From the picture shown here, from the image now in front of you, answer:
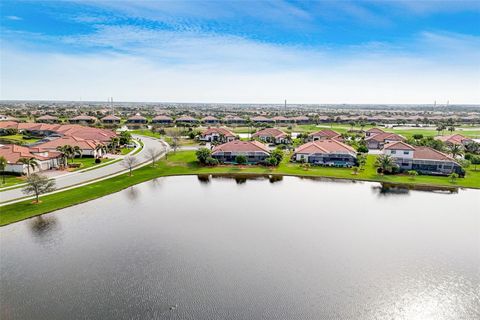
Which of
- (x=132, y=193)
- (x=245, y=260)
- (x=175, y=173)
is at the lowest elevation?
(x=245, y=260)

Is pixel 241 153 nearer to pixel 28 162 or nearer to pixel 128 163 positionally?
pixel 128 163

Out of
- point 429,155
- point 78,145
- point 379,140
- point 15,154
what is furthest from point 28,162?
point 379,140

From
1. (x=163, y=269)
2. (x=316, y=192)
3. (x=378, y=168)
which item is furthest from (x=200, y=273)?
(x=378, y=168)

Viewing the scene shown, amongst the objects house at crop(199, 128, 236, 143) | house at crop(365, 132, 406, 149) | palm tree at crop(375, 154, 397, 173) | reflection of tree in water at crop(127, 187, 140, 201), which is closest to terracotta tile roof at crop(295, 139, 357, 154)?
palm tree at crop(375, 154, 397, 173)

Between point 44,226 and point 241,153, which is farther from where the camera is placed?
point 241,153

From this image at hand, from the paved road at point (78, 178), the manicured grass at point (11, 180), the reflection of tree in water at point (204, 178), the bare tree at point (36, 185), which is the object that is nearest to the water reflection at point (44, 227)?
the bare tree at point (36, 185)

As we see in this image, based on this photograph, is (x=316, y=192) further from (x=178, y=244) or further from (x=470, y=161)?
(x=470, y=161)

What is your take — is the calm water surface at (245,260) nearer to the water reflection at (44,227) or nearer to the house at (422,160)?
the water reflection at (44,227)
